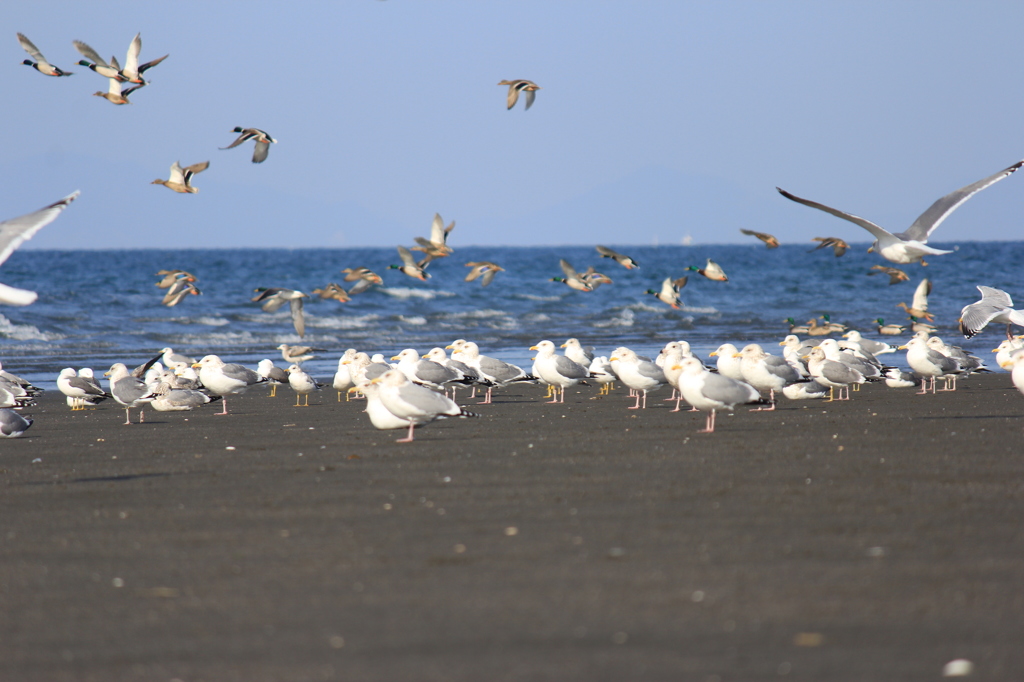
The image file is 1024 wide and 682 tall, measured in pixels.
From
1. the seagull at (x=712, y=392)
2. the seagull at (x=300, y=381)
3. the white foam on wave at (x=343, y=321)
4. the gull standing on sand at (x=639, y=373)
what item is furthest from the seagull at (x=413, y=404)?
the white foam on wave at (x=343, y=321)

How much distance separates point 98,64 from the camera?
15625 mm

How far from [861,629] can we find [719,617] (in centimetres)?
55

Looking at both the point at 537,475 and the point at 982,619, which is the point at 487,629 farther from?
the point at 537,475

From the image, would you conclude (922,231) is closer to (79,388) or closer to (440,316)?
(79,388)

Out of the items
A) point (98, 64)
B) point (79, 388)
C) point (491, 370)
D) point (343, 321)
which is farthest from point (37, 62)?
point (343, 321)

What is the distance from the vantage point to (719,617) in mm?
4621

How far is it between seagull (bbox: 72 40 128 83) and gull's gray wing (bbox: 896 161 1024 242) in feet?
34.3

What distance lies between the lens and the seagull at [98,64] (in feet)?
51.0

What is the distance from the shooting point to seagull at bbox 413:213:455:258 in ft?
70.5

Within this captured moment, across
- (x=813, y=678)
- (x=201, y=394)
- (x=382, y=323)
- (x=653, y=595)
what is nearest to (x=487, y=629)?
(x=653, y=595)

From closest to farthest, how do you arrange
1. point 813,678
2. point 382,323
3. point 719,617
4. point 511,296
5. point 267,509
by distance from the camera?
point 813,678 < point 719,617 < point 267,509 < point 382,323 < point 511,296

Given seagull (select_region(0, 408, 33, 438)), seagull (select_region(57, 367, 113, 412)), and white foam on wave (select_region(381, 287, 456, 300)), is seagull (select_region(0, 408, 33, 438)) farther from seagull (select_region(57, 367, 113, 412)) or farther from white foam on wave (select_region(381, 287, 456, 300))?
white foam on wave (select_region(381, 287, 456, 300))

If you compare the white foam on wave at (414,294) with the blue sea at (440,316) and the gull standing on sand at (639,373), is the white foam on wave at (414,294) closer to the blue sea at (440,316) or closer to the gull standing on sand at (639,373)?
the blue sea at (440,316)

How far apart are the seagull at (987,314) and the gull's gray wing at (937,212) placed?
1016 millimetres
